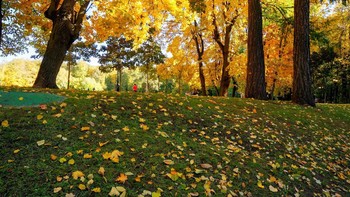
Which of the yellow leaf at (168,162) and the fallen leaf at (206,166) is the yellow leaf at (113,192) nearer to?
the yellow leaf at (168,162)

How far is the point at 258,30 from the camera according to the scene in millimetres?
9289

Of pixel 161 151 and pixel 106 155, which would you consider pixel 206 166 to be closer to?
pixel 161 151

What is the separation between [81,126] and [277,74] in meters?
19.3

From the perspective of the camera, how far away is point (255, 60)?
30.0 ft

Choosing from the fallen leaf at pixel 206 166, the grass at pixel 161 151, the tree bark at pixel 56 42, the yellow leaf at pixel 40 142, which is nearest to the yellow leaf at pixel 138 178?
the grass at pixel 161 151

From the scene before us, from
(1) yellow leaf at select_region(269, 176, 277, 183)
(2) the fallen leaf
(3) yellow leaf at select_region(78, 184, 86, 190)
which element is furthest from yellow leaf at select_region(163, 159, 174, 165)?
(1) yellow leaf at select_region(269, 176, 277, 183)

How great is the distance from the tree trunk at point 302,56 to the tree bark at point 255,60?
3.96 feet

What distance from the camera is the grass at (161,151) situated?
3127 millimetres

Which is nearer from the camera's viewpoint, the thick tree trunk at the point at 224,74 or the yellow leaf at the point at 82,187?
the yellow leaf at the point at 82,187

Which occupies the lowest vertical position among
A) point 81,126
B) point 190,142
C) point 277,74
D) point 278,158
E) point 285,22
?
point 278,158

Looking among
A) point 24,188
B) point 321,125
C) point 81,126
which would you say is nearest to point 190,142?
point 81,126

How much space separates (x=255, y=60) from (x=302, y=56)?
5.35ft

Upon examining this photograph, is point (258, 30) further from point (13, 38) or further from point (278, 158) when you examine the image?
point (13, 38)

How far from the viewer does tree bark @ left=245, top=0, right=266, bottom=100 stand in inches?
358
